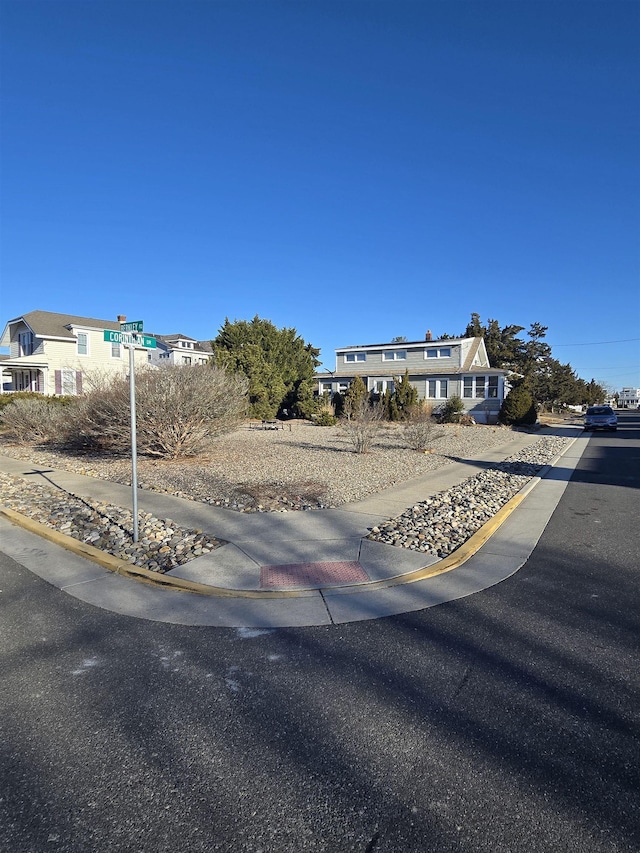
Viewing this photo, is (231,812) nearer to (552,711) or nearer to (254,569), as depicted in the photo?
(552,711)

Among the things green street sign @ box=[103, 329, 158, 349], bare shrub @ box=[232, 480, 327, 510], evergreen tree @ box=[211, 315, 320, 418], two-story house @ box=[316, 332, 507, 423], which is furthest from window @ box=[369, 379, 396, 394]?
green street sign @ box=[103, 329, 158, 349]

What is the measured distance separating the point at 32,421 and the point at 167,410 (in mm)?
8019

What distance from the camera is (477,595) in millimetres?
4738

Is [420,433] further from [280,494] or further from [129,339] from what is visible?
[129,339]

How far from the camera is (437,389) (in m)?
35.4

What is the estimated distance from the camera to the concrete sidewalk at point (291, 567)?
14.4ft

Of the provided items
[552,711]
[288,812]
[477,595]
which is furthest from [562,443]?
[288,812]

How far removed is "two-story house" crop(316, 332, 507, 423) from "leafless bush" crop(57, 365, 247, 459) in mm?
20057

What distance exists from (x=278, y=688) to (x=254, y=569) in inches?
85.4

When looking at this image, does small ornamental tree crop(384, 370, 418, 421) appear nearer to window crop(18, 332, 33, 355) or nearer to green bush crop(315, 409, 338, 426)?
green bush crop(315, 409, 338, 426)

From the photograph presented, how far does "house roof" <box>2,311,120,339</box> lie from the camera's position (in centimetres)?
3312

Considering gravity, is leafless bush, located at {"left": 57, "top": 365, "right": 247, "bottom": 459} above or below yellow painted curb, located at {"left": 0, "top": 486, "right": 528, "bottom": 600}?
above

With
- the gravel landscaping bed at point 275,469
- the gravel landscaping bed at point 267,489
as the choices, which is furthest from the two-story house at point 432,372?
the gravel landscaping bed at point 267,489

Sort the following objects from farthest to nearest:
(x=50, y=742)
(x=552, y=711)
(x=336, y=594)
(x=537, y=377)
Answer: (x=537, y=377)
(x=336, y=594)
(x=552, y=711)
(x=50, y=742)
